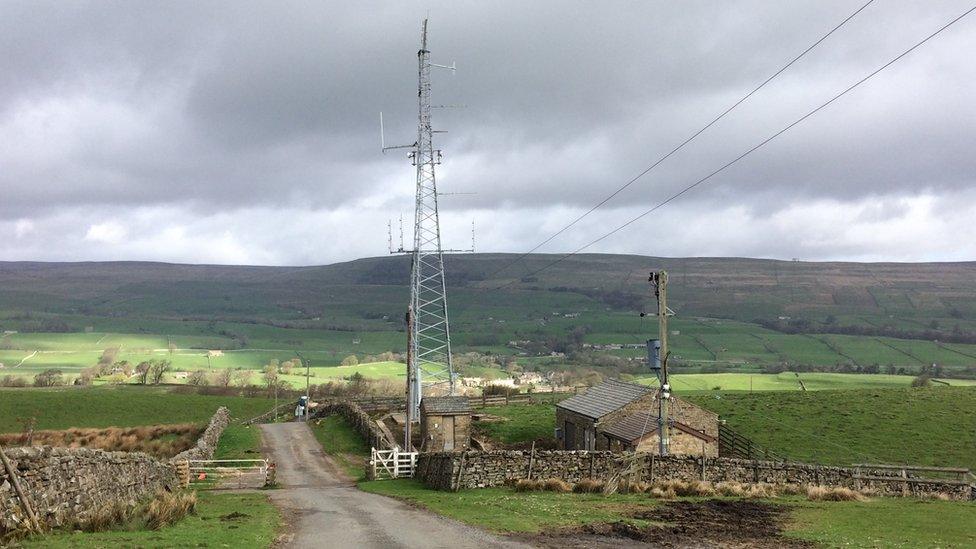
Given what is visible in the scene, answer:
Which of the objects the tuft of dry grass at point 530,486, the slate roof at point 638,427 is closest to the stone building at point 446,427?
the slate roof at point 638,427

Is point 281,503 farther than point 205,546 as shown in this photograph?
Yes

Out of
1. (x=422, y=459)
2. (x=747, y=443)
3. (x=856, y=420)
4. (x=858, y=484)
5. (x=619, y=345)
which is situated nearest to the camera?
(x=858, y=484)

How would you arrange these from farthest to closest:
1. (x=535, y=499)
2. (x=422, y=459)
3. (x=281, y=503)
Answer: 1. (x=422, y=459)
2. (x=281, y=503)
3. (x=535, y=499)

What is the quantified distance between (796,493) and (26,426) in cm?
5915

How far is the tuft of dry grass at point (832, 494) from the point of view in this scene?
27.8 metres

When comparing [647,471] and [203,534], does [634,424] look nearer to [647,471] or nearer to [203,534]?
[647,471]

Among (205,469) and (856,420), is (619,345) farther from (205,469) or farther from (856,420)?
(205,469)

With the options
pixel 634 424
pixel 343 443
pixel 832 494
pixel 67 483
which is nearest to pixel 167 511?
pixel 67 483

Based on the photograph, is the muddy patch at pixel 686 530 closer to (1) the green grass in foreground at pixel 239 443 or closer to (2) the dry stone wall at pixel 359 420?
(2) the dry stone wall at pixel 359 420

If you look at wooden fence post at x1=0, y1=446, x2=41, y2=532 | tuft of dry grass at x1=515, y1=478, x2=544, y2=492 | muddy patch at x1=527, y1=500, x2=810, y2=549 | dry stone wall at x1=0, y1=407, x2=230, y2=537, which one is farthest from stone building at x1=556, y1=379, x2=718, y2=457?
wooden fence post at x1=0, y1=446, x2=41, y2=532

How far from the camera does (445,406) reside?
47875mm

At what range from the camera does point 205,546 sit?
632 inches

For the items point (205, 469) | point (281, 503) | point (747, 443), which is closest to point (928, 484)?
point (747, 443)

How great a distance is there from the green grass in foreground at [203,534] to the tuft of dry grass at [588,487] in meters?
10.8
